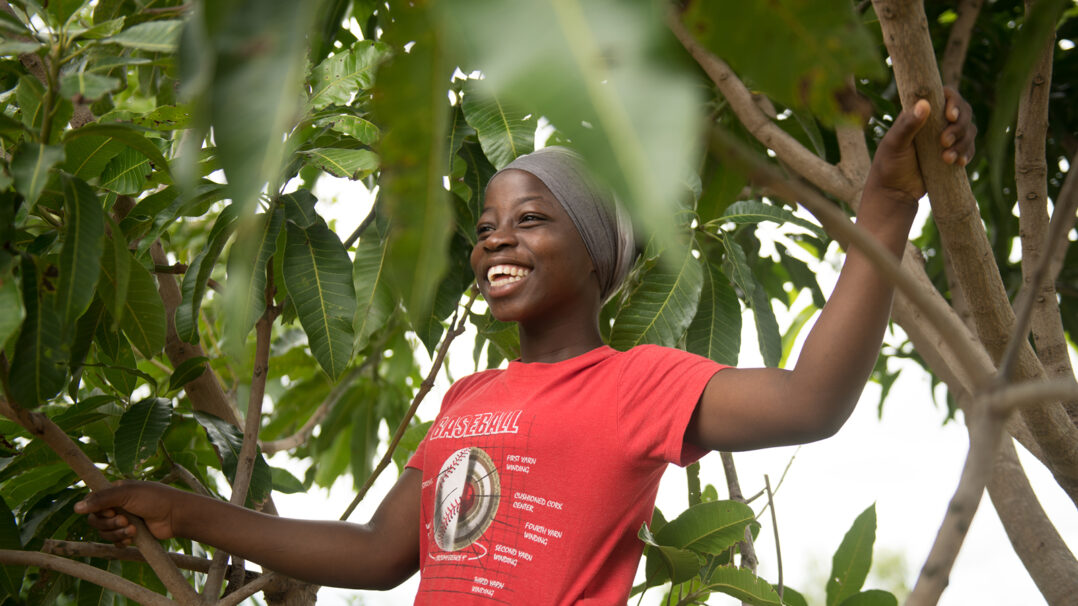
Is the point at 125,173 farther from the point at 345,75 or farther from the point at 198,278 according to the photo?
the point at 345,75

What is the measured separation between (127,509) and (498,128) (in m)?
0.69

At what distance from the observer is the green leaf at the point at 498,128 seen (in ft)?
3.98

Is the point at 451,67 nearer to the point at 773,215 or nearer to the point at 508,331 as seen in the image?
Result: the point at 773,215

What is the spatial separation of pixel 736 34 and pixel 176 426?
4.46 ft

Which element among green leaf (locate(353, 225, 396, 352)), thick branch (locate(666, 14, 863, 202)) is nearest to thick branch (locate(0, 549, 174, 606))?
green leaf (locate(353, 225, 396, 352))

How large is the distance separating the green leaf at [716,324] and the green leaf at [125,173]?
32.1 inches

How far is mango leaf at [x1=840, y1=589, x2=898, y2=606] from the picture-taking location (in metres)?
1.22

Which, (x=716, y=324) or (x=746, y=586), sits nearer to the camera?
(x=746, y=586)

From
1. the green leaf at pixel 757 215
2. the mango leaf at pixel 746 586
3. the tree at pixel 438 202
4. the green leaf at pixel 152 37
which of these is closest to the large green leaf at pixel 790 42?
the tree at pixel 438 202

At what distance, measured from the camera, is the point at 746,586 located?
114 centimetres

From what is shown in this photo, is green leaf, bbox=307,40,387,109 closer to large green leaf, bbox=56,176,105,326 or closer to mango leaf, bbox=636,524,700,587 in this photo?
large green leaf, bbox=56,176,105,326

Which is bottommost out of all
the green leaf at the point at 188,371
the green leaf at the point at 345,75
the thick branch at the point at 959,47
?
the green leaf at the point at 188,371

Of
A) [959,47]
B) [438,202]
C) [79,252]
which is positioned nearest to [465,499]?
[79,252]

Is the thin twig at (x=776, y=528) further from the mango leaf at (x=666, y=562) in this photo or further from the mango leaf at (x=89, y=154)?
the mango leaf at (x=89, y=154)
